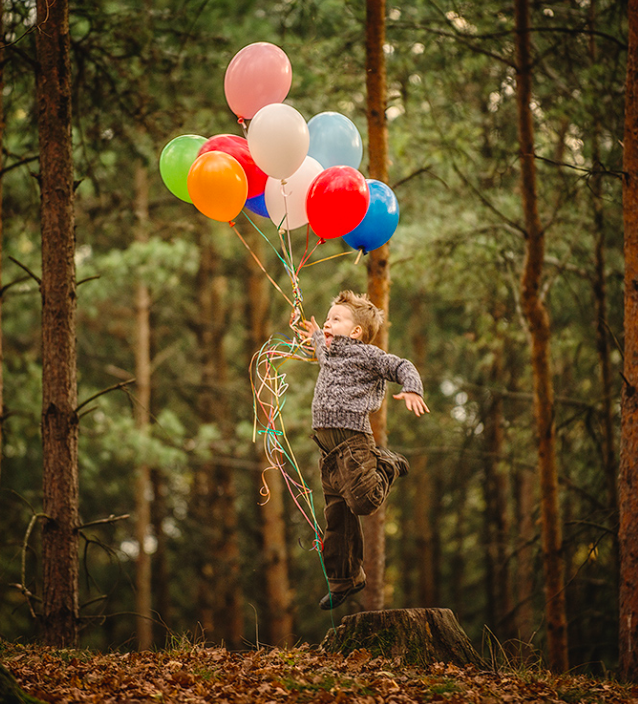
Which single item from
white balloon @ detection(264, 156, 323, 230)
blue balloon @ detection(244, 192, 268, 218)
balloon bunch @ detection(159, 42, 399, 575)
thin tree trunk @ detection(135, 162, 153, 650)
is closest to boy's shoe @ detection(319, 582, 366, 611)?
balloon bunch @ detection(159, 42, 399, 575)

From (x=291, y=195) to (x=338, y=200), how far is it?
0.59 metres

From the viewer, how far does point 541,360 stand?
8016 mm

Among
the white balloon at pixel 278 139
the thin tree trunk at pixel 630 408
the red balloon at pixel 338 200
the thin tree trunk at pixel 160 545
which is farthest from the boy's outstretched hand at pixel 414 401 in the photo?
the thin tree trunk at pixel 160 545

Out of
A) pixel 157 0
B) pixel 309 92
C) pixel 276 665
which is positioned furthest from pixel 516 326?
pixel 157 0

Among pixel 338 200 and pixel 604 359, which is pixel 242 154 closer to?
pixel 338 200

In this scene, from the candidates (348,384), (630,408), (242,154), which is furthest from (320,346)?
(630,408)

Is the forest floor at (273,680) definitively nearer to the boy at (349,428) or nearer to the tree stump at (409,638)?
the tree stump at (409,638)

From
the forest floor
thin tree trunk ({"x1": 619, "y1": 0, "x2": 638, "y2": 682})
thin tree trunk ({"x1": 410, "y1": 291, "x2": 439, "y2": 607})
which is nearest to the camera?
the forest floor

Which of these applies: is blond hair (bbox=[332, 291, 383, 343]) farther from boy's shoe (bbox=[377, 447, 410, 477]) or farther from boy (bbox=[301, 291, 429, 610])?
boy's shoe (bbox=[377, 447, 410, 477])

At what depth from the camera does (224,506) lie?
1536cm

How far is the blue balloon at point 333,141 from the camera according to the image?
219 inches

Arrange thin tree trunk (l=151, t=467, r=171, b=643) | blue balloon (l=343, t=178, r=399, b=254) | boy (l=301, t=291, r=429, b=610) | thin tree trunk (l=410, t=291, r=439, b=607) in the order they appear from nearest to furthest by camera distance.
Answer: boy (l=301, t=291, r=429, b=610) < blue balloon (l=343, t=178, r=399, b=254) < thin tree trunk (l=410, t=291, r=439, b=607) < thin tree trunk (l=151, t=467, r=171, b=643)

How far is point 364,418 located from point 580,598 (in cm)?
828

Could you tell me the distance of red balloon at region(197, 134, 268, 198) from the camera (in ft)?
17.4
